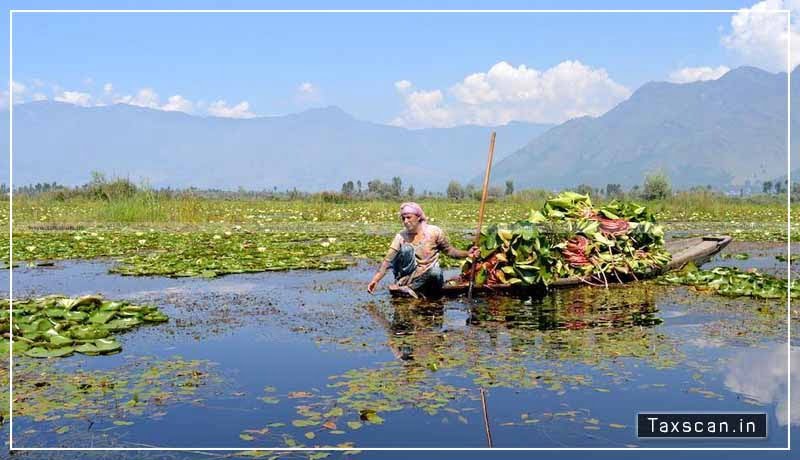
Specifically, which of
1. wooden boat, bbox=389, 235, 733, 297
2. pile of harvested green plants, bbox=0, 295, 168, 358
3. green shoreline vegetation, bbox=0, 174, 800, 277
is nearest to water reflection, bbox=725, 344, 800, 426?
wooden boat, bbox=389, 235, 733, 297

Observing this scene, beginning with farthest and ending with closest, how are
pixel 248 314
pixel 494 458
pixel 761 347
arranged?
1. pixel 248 314
2. pixel 761 347
3. pixel 494 458

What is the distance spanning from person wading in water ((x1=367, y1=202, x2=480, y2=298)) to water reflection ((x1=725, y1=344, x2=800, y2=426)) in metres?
3.47

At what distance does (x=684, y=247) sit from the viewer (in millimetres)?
13250

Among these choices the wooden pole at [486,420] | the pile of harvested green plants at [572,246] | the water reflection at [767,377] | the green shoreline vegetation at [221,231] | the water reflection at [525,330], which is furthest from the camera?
the green shoreline vegetation at [221,231]

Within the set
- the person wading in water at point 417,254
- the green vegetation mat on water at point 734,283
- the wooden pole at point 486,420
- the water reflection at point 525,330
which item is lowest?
the wooden pole at point 486,420

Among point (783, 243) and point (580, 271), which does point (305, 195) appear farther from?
point (580, 271)

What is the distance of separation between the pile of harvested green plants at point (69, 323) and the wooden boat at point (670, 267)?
115 inches

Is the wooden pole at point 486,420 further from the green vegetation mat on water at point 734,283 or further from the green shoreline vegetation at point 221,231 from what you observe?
the green shoreline vegetation at point 221,231

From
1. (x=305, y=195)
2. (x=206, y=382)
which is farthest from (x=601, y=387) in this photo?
(x=305, y=195)

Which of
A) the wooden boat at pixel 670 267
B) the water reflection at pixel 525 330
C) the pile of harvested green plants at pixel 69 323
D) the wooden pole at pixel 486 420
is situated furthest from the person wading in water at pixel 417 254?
the wooden pole at pixel 486 420

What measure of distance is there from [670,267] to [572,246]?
2.04m

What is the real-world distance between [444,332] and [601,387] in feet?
6.62

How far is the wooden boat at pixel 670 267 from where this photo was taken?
9.16 m

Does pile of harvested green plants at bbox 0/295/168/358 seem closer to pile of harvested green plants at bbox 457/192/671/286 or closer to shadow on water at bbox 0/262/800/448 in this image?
shadow on water at bbox 0/262/800/448
